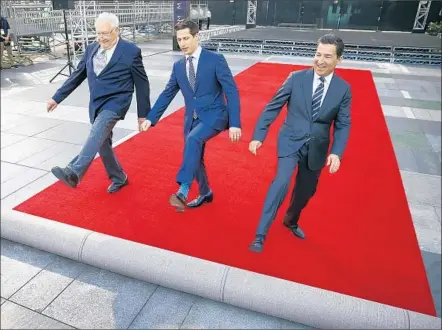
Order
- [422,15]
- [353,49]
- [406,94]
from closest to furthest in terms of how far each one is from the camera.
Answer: [406,94] → [353,49] → [422,15]

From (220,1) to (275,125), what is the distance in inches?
1053

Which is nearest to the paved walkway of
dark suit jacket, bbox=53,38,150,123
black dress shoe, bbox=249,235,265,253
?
black dress shoe, bbox=249,235,265,253

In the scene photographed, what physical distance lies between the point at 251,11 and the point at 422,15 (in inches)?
479

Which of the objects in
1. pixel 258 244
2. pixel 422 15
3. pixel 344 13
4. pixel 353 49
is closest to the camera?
pixel 258 244

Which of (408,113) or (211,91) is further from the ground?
(211,91)

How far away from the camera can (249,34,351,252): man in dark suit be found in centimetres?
283

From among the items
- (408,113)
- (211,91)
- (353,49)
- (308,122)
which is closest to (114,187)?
(211,91)

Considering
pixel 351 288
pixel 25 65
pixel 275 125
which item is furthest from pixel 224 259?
pixel 25 65

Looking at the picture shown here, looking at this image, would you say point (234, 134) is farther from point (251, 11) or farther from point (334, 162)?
point (251, 11)

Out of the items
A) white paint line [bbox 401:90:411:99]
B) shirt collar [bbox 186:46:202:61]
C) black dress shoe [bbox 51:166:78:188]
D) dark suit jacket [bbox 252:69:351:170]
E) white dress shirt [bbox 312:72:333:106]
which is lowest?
white paint line [bbox 401:90:411:99]

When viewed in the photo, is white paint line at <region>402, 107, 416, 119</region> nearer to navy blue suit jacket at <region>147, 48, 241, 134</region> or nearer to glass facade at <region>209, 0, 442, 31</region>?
navy blue suit jacket at <region>147, 48, 241, 134</region>

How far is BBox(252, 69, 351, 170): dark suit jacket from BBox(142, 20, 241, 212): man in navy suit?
0.49m

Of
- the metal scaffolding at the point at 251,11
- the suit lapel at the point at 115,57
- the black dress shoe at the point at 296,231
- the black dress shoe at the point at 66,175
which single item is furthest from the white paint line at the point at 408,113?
the metal scaffolding at the point at 251,11

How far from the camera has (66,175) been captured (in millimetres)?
3162
